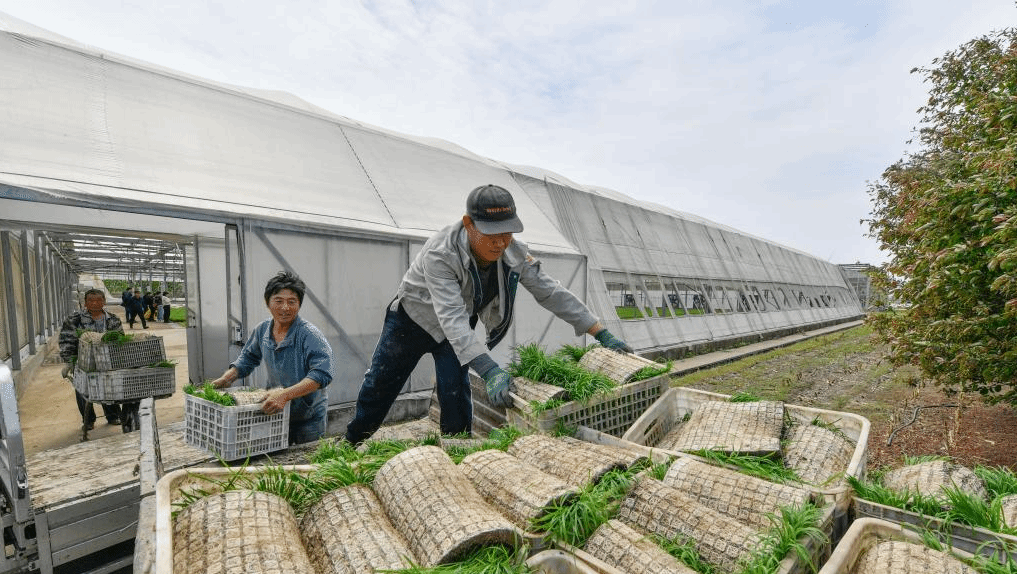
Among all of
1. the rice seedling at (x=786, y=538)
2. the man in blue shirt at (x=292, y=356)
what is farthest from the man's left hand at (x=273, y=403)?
the rice seedling at (x=786, y=538)

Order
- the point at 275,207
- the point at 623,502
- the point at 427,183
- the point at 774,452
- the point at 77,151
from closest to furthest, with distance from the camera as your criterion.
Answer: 1. the point at 623,502
2. the point at 774,452
3. the point at 77,151
4. the point at 275,207
5. the point at 427,183

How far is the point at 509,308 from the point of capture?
354 cm

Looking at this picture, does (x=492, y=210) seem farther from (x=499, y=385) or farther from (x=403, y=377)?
(x=403, y=377)

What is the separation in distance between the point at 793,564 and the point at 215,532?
1.87 meters

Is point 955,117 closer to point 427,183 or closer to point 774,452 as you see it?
point 774,452

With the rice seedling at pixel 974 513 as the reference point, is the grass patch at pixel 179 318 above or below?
below

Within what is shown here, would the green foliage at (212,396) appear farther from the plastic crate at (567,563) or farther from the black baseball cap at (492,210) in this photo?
the plastic crate at (567,563)

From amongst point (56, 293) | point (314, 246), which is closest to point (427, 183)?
point (314, 246)

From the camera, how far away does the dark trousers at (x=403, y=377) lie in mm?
3391

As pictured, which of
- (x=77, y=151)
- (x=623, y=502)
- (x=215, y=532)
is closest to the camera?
(x=215, y=532)

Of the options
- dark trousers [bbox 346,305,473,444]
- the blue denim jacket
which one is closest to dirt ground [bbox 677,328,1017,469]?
dark trousers [bbox 346,305,473,444]

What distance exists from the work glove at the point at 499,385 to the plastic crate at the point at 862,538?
166 cm

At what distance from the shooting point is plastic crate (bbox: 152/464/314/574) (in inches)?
56.1

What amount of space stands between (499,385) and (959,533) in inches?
79.8
